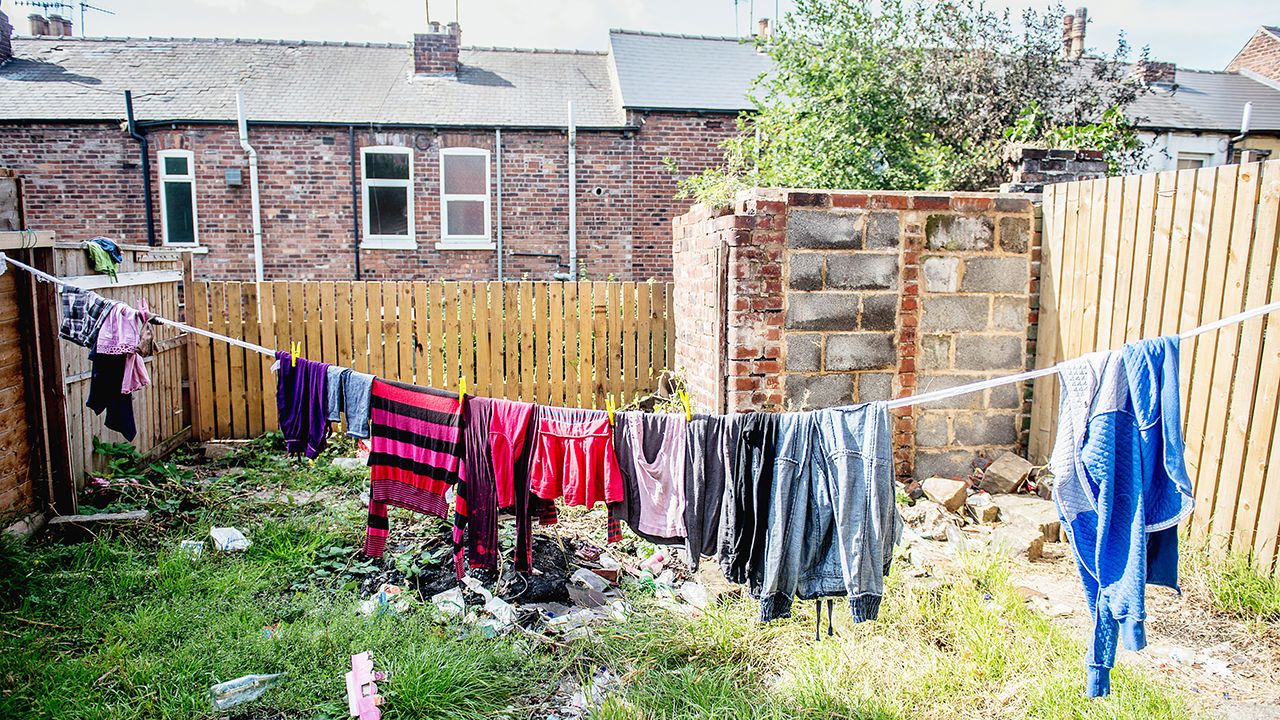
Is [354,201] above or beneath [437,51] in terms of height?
beneath

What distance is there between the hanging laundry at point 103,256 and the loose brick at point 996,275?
5.96 meters

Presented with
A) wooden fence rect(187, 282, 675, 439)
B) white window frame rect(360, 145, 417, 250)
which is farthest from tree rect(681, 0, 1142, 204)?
white window frame rect(360, 145, 417, 250)

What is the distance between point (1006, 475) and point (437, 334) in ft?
16.4

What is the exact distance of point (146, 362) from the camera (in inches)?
249

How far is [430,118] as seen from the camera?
1442 centimetres

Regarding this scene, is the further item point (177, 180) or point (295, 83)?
point (295, 83)

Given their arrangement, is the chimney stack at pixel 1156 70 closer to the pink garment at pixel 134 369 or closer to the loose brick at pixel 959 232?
the loose brick at pixel 959 232

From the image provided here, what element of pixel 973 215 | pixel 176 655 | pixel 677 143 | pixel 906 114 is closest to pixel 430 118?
pixel 677 143

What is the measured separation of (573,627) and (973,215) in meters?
3.79

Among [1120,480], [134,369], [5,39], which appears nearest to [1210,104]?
[1120,480]

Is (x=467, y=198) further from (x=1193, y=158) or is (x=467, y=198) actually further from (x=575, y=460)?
(x=1193, y=158)

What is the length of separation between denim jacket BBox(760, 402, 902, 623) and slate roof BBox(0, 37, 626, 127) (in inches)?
490

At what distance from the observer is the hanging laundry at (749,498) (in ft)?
9.89

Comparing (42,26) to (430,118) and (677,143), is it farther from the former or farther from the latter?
(677,143)
